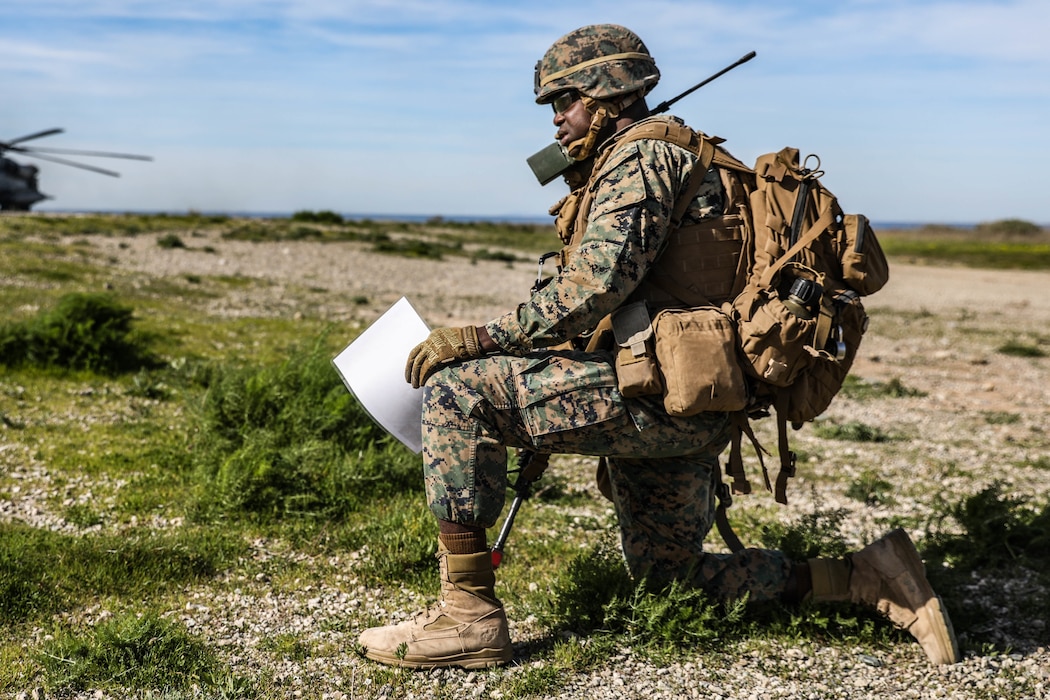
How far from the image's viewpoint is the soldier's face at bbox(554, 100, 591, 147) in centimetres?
382

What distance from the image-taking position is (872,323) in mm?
16750

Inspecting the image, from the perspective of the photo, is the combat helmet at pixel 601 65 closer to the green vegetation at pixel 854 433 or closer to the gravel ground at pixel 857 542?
the gravel ground at pixel 857 542

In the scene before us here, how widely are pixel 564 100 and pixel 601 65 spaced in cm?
21

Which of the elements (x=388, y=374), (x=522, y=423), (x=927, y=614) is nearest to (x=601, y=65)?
(x=522, y=423)

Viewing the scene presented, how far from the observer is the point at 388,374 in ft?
13.3

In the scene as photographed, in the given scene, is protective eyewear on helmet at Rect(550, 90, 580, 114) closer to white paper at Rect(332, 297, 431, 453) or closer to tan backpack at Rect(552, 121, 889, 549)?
tan backpack at Rect(552, 121, 889, 549)

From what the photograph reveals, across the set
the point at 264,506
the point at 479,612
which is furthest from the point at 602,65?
the point at 264,506

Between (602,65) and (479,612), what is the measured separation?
6.97 ft

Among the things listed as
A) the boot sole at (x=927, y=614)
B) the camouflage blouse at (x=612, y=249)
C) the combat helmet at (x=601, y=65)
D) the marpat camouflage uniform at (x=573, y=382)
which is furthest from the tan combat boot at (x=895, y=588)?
the combat helmet at (x=601, y=65)

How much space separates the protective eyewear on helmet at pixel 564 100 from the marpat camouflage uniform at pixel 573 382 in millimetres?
363

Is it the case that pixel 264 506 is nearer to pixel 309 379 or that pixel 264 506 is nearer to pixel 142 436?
pixel 309 379

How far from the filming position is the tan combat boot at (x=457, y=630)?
3.68 meters

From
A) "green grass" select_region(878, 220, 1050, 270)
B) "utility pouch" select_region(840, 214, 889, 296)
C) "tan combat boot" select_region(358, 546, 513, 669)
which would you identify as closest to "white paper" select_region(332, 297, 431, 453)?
"tan combat boot" select_region(358, 546, 513, 669)

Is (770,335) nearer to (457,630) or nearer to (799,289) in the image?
(799,289)
